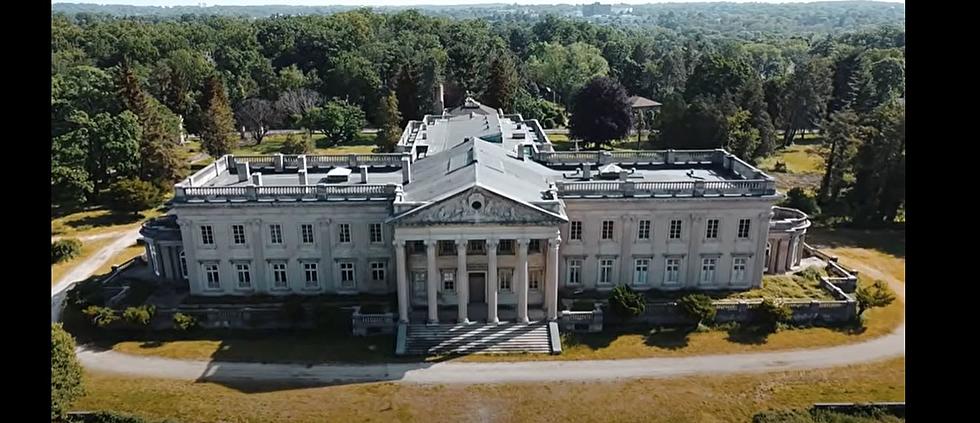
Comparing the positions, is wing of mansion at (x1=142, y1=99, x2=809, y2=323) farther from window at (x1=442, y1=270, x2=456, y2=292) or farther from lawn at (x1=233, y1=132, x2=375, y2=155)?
lawn at (x1=233, y1=132, x2=375, y2=155)

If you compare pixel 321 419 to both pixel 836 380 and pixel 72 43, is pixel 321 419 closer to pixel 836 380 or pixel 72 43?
pixel 836 380

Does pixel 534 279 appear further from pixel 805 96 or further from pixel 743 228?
pixel 805 96

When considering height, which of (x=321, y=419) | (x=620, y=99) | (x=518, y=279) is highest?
(x=620, y=99)

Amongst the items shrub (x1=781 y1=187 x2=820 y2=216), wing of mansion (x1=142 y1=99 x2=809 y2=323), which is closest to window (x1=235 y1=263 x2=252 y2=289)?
wing of mansion (x1=142 y1=99 x2=809 y2=323)

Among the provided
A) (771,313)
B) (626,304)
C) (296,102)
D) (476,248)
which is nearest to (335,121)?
(296,102)

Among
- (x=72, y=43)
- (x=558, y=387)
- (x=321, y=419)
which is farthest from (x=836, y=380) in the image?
(x=72, y=43)

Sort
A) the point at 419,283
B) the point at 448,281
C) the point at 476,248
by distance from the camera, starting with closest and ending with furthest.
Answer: the point at 476,248, the point at 448,281, the point at 419,283
